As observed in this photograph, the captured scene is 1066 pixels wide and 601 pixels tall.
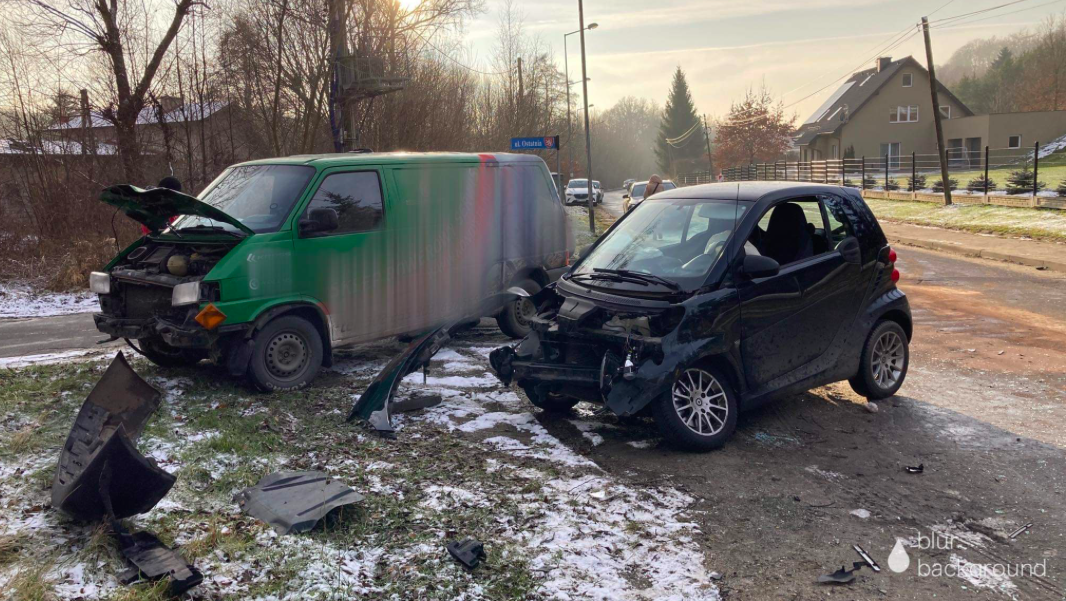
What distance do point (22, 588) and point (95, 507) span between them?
24.7 inches

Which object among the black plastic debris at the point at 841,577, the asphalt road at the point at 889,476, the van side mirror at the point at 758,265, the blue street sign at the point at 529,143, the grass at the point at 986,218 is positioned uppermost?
the blue street sign at the point at 529,143

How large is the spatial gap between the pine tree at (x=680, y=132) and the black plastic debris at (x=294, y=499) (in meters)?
90.0

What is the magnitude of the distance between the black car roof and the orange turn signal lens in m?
3.80

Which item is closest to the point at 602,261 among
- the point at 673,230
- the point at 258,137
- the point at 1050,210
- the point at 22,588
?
the point at 673,230

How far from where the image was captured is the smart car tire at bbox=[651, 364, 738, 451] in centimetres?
520

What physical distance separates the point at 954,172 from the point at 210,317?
52.3 m

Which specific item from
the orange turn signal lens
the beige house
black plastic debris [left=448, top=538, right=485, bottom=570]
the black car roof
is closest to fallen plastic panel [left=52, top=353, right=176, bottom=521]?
black plastic debris [left=448, top=538, right=485, bottom=570]

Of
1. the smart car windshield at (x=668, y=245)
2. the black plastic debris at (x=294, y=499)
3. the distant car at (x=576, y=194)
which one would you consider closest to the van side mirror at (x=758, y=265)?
the smart car windshield at (x=668, y=245)

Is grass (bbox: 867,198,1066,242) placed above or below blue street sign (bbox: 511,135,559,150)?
below

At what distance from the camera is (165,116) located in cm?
1670

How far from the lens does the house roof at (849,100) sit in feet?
198

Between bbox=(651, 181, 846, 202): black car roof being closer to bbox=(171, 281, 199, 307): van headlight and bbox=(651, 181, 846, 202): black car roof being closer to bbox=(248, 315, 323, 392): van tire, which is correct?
bbox=(248, 315, 323, 392): van tire

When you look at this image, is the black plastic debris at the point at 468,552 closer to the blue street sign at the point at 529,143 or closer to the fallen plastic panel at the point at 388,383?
the fallen plastic panel at the point at 388,383

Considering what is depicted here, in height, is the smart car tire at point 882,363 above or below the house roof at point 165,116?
below
